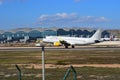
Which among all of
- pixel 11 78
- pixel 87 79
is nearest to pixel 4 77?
pixel 11 78

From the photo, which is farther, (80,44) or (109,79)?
(80,44)

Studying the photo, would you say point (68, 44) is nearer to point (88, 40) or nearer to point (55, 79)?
point (88, 40)

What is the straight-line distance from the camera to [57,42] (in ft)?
404

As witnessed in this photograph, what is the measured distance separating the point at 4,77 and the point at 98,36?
303 ft

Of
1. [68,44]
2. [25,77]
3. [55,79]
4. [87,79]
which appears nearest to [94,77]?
[87,79]

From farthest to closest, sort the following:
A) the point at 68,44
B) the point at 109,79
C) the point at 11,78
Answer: the point at 68,44, the point at 11,78, the point at 109,79

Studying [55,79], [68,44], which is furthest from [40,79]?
[68,44]

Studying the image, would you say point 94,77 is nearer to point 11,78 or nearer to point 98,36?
point 11,78

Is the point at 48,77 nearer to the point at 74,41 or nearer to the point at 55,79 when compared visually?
the point at 55,79

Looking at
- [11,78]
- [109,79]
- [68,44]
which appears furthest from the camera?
[68,44]

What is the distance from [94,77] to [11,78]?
21.2 ft

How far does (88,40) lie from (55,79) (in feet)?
303

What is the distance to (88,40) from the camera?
12075cm

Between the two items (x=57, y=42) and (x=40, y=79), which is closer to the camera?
(x=40, y=79)
